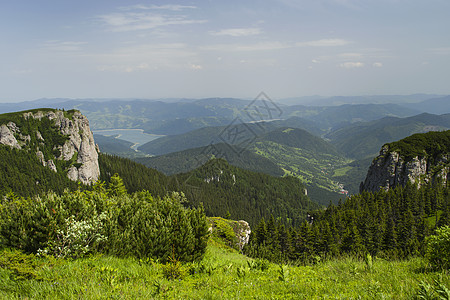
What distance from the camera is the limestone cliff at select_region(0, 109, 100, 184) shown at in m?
119

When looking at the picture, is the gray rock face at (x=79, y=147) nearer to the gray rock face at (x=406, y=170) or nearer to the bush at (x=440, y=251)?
the bush at (x=440, y=251)

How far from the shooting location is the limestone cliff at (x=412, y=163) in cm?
11069

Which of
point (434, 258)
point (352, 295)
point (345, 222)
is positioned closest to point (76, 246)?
point (352, 295)

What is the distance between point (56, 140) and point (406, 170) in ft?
601

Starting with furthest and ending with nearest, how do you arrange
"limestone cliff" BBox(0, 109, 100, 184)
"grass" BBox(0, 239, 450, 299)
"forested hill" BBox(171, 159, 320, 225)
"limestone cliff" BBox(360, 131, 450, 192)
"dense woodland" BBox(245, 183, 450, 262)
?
"forested hill" BBox(171, 159, 320, 225), "limestone cliff" BBox(0, 109, 100, 184), "limestone cliff" BBox(360, 131, 450, 192), "dense woodland" BBox(245, 183, 450, 262), "grass" BBox(0, 239, 450, 299)

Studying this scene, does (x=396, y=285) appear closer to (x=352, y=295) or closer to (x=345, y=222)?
(x=352, y=295)

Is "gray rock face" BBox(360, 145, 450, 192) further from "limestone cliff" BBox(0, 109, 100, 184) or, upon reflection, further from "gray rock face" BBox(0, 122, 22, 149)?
"gray rock face" BBox(0, 122, 22, 149)

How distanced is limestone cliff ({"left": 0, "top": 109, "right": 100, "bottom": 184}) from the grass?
131m

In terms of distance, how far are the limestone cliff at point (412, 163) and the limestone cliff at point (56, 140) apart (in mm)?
152070

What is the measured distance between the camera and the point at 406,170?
11244 cm

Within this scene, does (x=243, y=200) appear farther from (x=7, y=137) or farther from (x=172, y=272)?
(x=172, y=272)

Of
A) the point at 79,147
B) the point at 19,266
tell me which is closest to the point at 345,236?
the point at 19,266

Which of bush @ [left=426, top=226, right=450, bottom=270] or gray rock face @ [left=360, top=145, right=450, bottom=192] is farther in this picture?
gray rock face @ [left=360, top=145, right=450, bottom=192]

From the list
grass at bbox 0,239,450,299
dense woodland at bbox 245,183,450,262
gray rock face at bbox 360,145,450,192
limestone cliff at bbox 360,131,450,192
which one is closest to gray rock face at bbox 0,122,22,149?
dense woodland at bbox 245,183,450,262
